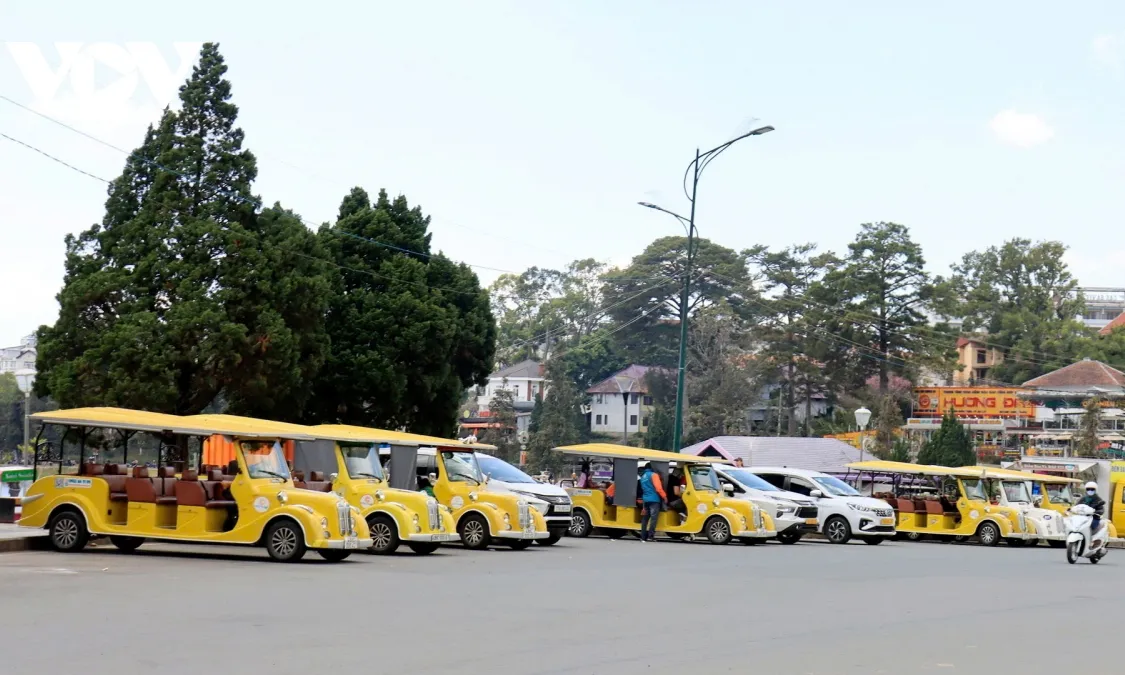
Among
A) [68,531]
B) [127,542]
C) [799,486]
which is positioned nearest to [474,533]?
[127,542]

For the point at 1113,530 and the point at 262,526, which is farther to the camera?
the point at 1113,530

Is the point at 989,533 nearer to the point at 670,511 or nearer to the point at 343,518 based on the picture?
the point at 670,511

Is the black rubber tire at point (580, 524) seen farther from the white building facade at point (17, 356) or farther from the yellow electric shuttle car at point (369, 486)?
the white building facade at point (17, 356)

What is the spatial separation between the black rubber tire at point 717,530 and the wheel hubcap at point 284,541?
446 inches

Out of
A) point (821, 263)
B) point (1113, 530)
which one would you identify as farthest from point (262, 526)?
point (821, 263)

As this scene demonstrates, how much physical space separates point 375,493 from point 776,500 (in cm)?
1104

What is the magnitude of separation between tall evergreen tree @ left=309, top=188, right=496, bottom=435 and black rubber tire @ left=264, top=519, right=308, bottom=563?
73.4 ft

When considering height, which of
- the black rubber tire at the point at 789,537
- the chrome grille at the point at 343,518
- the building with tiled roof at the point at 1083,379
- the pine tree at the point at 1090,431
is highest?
the building with tiled roof at the point at 1083,379

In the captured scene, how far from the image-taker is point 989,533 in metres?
35.0

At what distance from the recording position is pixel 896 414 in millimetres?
80625

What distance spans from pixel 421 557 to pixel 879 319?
71103 millimetres

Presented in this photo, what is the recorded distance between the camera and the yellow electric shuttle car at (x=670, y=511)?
28781 mm

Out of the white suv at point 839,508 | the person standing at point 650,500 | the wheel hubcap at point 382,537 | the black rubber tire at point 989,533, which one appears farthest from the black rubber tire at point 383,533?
the black rubber tire at point 989,533

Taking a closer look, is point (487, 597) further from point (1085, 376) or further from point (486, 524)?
point (1085, 376)
